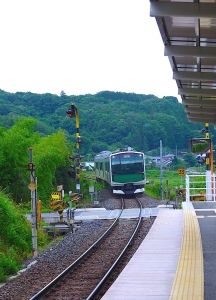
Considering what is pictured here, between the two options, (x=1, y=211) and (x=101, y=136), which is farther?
(x=101, y=136)

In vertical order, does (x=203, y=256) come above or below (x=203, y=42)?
below

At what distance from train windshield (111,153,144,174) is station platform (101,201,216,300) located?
67.3 feet

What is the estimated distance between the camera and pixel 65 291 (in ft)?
32.8

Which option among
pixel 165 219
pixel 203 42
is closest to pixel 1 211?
pixel 165 219

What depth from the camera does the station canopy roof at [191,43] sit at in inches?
293

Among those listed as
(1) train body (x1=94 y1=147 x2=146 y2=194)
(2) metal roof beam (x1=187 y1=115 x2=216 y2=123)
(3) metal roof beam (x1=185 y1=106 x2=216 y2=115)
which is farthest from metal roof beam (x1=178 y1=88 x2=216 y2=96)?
(1) train body (x1=94 y1=147 x2=146 y2=194)

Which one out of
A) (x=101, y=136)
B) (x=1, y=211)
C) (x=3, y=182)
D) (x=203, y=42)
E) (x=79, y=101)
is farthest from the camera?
(x=79, y=101)

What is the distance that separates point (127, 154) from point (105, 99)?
63.3m

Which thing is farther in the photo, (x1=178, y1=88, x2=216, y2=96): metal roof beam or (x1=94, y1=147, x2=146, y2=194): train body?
(x1=94, y1=147, x2=146, y2=194): train body

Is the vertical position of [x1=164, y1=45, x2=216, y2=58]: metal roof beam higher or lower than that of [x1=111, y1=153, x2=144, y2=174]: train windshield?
higher

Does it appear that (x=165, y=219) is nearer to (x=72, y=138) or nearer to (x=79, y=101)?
(x=72, y=138)

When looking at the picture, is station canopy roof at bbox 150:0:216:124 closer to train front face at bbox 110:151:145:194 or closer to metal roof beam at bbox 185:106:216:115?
metal roof beam at bbox 185:106:216:115

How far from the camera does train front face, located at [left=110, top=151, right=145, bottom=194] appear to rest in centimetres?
3548

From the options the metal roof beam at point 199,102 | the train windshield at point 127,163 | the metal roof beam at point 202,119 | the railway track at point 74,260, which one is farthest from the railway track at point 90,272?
the train windshield at point 127,163
